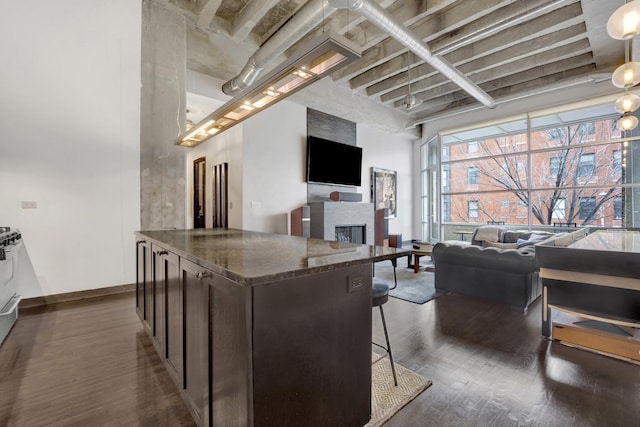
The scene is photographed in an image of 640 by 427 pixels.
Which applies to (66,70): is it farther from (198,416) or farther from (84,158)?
(198,416)

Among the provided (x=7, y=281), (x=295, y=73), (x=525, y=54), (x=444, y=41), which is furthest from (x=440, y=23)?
(x=7, y=281)

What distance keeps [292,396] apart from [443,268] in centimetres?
331

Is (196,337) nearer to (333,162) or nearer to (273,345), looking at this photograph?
(273,345)

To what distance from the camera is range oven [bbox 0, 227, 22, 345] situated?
2.50m

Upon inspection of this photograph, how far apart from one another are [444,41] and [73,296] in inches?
254

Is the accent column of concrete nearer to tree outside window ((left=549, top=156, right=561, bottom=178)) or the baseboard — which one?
the baseboard

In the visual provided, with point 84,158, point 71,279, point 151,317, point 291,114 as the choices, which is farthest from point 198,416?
point 291,114

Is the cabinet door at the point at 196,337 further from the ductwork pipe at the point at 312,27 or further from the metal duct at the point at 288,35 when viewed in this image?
the metal duct at the point at 288,35

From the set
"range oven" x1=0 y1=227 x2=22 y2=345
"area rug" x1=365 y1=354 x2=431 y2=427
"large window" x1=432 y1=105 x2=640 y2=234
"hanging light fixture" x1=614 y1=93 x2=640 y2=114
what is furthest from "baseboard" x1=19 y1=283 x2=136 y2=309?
"large window" x1=432 y1=105 x2=640 y2=234

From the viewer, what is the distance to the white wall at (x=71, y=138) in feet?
10.9

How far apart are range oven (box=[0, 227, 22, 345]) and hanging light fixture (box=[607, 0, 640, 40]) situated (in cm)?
533

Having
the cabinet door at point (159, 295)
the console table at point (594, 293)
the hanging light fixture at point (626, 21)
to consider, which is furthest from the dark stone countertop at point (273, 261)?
the hanging light fixture at point (626, 21)

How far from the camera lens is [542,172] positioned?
693 cm

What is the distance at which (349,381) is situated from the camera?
56.2 inches
